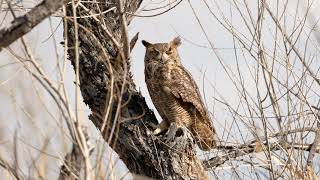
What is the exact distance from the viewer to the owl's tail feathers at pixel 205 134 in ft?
18.6

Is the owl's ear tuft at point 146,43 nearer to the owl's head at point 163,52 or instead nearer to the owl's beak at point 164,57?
the owl's head at point 163,52

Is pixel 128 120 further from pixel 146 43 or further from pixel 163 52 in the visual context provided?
pixel 146 43

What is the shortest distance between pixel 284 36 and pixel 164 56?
1203 millimetres

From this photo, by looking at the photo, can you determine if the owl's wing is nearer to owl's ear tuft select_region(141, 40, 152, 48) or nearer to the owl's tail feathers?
the owl's tail feathers

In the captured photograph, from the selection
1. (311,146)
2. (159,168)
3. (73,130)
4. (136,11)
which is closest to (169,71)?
(136,11)

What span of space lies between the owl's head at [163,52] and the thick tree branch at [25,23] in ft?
10.9

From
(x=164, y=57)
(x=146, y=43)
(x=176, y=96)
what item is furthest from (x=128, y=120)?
(x=146, y=43)

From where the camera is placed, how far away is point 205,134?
5.70 meters

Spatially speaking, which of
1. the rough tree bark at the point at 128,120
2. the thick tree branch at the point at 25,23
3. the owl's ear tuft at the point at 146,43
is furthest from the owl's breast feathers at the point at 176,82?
the thick tree branch at the point at 25,23

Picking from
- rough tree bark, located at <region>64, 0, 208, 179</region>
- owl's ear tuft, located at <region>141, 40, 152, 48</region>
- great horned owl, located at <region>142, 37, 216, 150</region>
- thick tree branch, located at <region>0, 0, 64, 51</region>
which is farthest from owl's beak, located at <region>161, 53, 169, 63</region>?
thick tree branch, located at <region>0, 0, 64, 51</region>

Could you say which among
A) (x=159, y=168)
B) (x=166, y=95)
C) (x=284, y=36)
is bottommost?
(x=159, y=168)

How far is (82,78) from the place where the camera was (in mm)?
5199

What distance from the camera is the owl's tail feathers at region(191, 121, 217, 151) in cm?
567

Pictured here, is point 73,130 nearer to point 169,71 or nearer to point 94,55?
point 94,55
